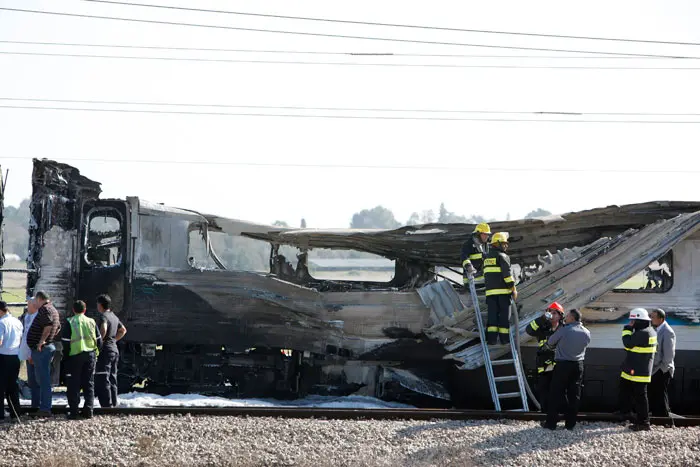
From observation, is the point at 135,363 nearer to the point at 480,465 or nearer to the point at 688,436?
the point at 480,465

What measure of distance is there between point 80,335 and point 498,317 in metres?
5.97

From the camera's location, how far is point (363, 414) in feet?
39.7

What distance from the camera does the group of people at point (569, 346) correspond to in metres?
11.3

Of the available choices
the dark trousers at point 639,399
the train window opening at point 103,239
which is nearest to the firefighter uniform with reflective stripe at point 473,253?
the dark trousers at point 639,399

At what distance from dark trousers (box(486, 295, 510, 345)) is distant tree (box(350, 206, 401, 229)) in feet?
431

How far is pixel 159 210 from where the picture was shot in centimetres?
1443

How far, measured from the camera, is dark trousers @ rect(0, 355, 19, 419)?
11469mm

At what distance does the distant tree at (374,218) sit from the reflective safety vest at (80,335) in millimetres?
132417

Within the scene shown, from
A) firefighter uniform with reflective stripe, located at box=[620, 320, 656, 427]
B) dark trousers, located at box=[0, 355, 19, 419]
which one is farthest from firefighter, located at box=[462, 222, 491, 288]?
dark trousers, located at box=[0, 355, 19, 419]

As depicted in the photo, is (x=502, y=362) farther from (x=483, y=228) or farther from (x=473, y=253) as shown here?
(x=483, y=228)

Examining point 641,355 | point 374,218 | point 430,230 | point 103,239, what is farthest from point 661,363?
point 374,218

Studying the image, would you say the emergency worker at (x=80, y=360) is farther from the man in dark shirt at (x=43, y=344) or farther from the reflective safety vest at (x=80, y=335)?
the man in dark shirt at (x=43, y=344)

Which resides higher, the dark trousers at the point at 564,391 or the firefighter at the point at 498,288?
the firefighter at the point at 498,288

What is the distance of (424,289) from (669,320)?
12.9ft
